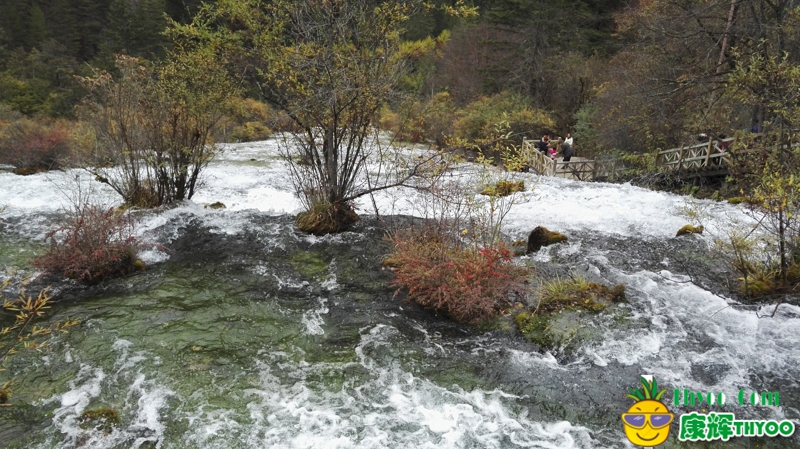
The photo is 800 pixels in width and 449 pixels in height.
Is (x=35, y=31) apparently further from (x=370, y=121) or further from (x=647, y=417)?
(x=647, y=417)

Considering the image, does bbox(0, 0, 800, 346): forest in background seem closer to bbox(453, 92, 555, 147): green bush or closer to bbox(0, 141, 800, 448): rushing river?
bbox(0, 141, 800, 448): rushing river

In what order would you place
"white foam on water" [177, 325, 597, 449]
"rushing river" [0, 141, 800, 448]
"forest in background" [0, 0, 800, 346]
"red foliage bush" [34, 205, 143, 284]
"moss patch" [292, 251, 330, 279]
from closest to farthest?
"white foam on water" [177, 325, 597, 449] < "rushing river" [0, 141, 800, 448] < "forest in background" [0, 0, 800, 346] < "red foliage bush" [34, 205, 143, 284] < "moss patch" [292, 251, 330, 279]

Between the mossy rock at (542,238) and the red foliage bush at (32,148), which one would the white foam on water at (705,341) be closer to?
the mossy rock at (542,238)

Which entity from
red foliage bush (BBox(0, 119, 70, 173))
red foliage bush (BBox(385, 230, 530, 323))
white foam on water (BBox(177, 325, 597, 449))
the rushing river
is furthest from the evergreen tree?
white foam on water (BBox(177, 325, 597, 449))

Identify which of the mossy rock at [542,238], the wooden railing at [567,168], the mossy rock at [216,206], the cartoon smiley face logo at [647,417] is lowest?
the cartoon smiley face logo at [647,417]

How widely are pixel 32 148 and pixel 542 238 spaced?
19399 millimetres

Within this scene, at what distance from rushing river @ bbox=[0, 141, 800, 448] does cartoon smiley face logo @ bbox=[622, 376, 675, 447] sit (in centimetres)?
10

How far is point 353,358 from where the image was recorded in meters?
5.93

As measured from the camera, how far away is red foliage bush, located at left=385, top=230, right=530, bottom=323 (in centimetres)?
679

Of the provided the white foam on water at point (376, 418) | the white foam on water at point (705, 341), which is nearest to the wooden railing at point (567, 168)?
the white foam on water at point (705, 341)

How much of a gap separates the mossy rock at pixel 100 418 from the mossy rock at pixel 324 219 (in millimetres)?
6069

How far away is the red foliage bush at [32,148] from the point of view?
58.2 feet

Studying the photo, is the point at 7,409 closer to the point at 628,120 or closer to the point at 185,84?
the point at 185,84

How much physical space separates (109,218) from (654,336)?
8904 millimetres
